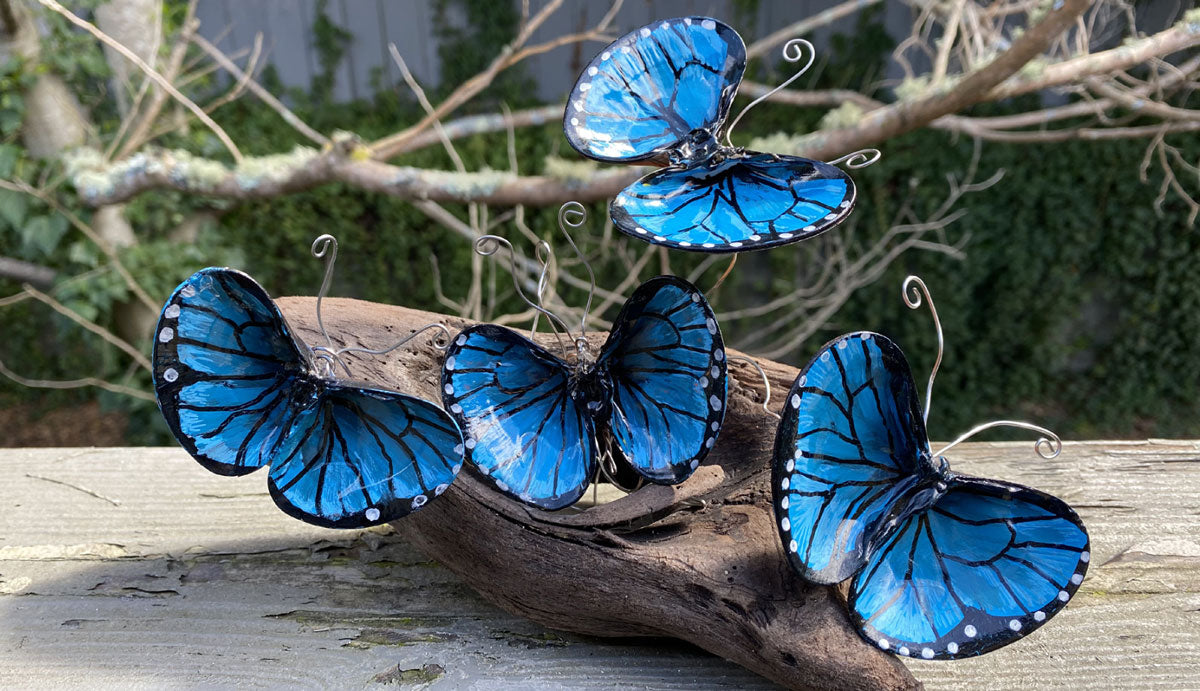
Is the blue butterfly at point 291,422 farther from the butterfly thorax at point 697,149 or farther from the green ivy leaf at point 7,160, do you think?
the green ivy leaf at point 7,160

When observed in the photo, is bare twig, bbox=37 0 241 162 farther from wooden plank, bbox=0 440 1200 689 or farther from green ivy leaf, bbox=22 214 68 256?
wooden plank, bbox=0 440 1200 689

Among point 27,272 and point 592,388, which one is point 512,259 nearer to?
point 592,388

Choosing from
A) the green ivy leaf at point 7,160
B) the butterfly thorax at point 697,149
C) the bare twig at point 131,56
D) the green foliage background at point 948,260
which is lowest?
the green foliage background at point 948,260

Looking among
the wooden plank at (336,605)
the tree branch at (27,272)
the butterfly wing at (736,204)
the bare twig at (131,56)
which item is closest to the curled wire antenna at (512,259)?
the butterfly wing at (736,204)

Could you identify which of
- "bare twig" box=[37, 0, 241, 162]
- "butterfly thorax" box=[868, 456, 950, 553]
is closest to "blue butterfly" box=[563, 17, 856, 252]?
"butterfly thorax" box=[868, 456, 950, 553]

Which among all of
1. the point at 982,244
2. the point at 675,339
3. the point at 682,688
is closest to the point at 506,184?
the point at 675,339

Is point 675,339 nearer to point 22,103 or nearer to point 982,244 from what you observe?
point 22,103
